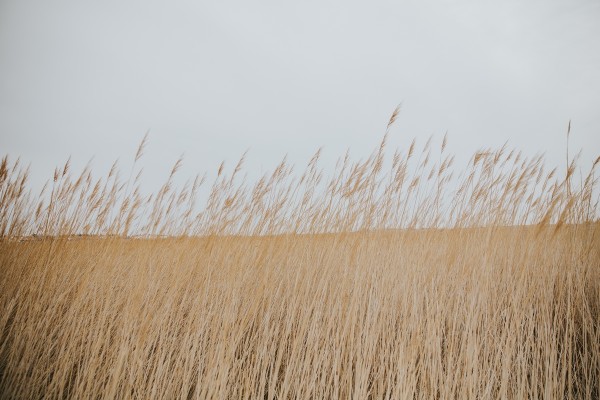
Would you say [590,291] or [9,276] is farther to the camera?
[9,276]

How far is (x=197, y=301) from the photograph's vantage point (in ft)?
5.57

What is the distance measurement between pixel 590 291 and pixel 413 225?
1.29 meters

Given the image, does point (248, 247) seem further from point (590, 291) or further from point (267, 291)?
point (590, 291)

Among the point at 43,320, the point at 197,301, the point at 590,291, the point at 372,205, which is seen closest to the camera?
the point at 197,301

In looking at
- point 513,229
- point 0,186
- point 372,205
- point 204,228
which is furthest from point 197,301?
point 513,229

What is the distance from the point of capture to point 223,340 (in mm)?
1366

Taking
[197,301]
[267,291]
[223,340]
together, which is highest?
[267,291]

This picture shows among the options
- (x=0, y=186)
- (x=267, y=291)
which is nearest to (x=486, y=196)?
(x=267, y=291)

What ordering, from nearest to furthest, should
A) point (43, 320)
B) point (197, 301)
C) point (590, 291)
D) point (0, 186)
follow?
1. point (197, 301)
2. point (43, 320)
3. point (590, 291)
4. point (0, 186)

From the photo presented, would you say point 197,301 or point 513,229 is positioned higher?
point 513,229

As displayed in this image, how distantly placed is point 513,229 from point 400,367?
1.77 m

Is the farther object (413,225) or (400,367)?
(413,225)

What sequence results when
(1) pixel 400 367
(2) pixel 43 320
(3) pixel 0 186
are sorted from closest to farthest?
(1) pixel 400 367, (2) pixel 43 320, (3) pixel 0 186

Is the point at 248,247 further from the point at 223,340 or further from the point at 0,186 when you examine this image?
the point at 0,186
